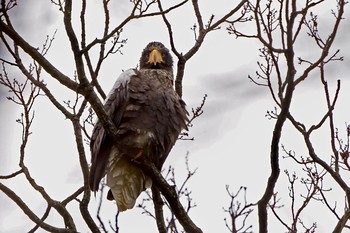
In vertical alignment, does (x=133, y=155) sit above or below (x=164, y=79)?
below

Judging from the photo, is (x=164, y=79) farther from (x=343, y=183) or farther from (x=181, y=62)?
(x=343, y=183)

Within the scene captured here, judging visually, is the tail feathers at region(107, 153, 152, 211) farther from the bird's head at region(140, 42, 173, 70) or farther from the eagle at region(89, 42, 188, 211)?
the bird's head at region(140, 42, 173, 70)

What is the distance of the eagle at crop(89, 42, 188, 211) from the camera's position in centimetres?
516

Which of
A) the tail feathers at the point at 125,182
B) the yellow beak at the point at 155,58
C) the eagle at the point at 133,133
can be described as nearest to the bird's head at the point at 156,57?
the yellow beak at the point at 155,58

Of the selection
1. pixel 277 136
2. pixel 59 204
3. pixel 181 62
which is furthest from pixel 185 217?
pixel 181 62

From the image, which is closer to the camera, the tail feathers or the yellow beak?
the tail feathers

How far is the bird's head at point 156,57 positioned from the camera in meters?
6.19

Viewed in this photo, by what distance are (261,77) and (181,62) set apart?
868 millimetres

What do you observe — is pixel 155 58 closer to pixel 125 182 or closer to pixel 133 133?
pixel 133 133

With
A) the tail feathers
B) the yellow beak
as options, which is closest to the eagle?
the tail feathers

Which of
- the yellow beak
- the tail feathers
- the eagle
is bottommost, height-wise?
the tail feathers

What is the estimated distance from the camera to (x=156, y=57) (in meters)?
6.19

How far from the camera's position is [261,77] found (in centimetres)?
487

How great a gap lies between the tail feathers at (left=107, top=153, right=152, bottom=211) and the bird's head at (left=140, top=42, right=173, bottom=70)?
1330mm
